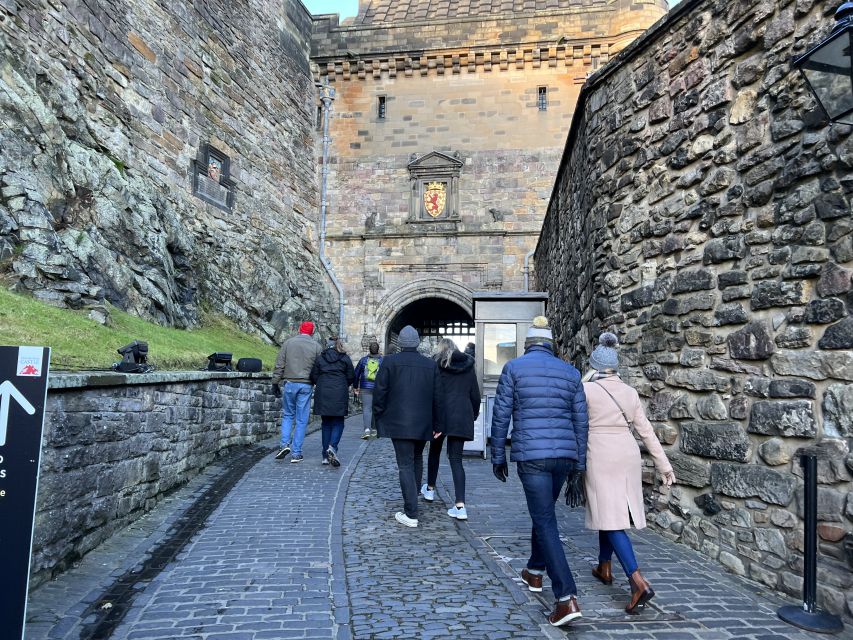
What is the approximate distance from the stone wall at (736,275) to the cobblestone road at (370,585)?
1.59 feet

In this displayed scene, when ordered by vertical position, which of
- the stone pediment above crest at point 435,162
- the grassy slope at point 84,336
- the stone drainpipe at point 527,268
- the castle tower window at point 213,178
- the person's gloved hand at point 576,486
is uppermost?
the stone pediment above crest at point 435,162

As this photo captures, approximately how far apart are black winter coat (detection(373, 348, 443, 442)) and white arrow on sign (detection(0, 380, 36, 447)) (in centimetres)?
294

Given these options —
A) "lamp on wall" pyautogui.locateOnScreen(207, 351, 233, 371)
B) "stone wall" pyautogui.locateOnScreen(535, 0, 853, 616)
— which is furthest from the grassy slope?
"stone wall" pyautogui.locateOnScreen(535, 0, 853, 616)

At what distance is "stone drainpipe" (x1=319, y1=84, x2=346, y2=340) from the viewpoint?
19391mm

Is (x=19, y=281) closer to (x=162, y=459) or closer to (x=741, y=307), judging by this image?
(x=162, y=459)

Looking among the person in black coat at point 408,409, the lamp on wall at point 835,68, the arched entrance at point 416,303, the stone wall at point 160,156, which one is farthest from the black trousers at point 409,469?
the arched entrance at point 416,303

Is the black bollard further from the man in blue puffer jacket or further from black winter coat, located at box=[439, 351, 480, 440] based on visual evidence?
black winter coat, located at box=[439, 351, 480, 440]

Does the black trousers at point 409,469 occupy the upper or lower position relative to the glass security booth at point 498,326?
lower

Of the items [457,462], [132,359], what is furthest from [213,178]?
[457,462]

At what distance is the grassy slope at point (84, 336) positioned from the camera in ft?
18.1

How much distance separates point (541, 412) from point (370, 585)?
4.61ft

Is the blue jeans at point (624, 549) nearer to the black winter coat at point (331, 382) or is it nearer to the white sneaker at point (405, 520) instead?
the white sneaker at point (405, 520)

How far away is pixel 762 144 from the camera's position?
154 inches

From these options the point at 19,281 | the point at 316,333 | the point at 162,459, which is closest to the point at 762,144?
the point at 162,459
